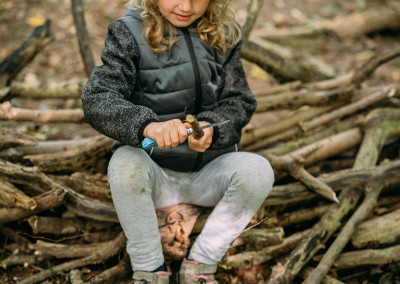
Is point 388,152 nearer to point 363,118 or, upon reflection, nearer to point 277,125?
point 363,118

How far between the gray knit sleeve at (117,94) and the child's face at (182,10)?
0.69 ft

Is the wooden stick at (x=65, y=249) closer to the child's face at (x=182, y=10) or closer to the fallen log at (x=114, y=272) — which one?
the fallen log at (x=114, y=272)

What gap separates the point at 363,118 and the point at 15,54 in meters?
2.63

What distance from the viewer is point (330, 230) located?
6.97ft

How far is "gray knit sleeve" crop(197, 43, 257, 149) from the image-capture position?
1.82 meters

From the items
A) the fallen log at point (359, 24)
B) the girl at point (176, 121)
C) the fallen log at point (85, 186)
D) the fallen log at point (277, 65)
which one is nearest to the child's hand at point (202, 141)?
the girl at point (176, 121)

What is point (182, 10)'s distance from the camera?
1710 mm

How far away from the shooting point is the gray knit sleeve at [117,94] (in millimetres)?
1568

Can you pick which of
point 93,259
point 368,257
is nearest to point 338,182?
point 368,257

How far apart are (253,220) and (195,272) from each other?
476mm

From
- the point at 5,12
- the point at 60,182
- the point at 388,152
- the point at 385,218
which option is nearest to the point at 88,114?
the point at 60,182

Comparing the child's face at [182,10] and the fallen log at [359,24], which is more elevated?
the child's face at [182,10]

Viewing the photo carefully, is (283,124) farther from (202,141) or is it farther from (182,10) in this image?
(182,10)

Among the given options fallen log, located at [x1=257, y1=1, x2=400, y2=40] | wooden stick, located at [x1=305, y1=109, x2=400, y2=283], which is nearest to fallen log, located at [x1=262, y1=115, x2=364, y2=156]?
wooden stick, located at [x1=305, y1=109, x2=400, y2=283]
